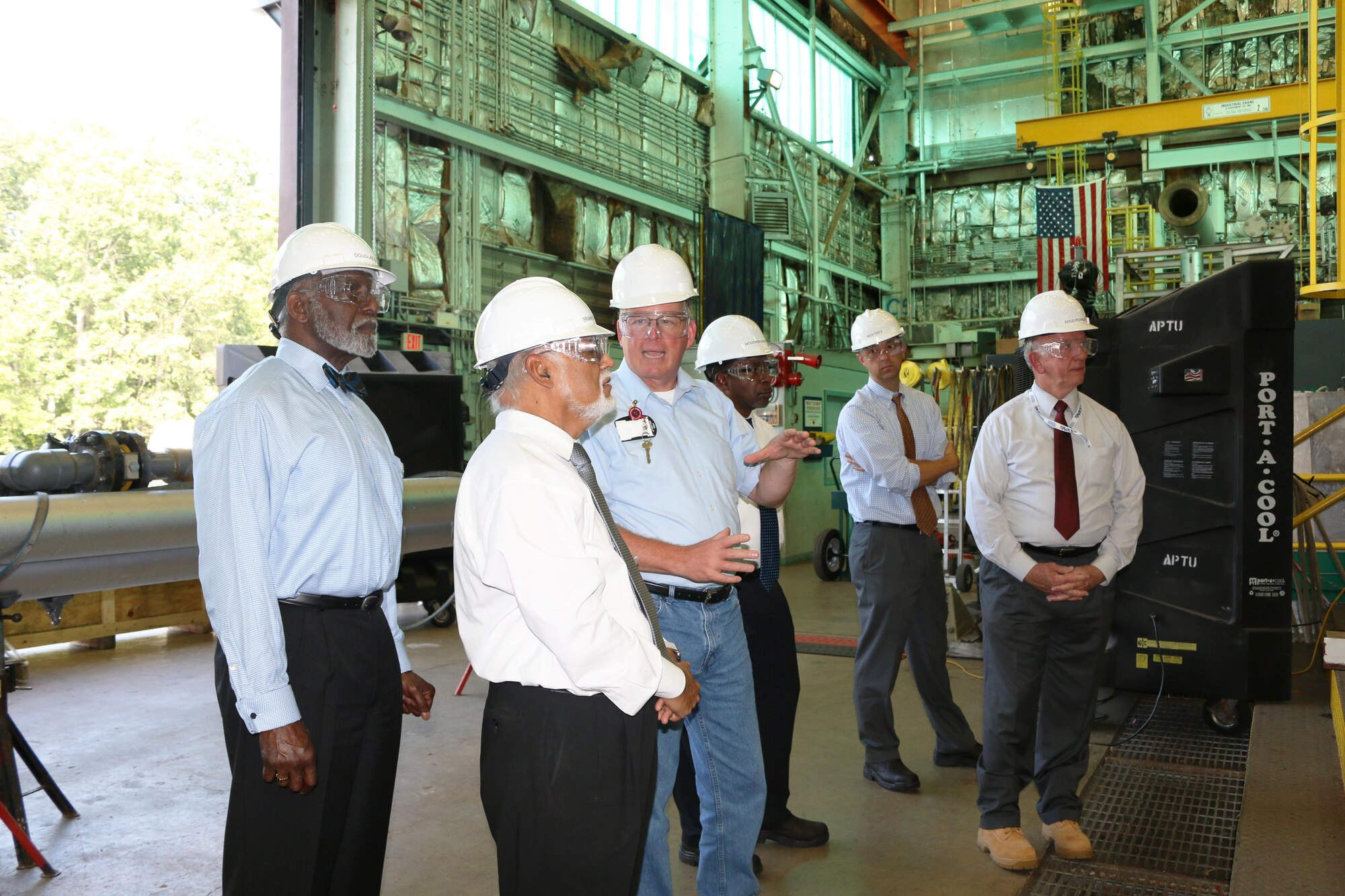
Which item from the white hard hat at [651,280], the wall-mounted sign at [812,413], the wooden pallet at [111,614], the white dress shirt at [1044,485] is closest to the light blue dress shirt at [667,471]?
the white hard hat at [651,280]

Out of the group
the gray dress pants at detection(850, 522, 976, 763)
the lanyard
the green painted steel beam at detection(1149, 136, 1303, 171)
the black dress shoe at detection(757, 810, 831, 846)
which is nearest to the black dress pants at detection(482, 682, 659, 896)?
the black dress shoe at detection(757, 810, 831, 846)

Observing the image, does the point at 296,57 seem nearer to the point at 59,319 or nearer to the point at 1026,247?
the point at 59,319

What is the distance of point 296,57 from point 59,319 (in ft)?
33.6

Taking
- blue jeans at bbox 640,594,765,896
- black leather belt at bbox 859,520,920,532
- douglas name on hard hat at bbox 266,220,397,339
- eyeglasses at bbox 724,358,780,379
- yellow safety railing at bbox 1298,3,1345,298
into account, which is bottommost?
→ blue jeans at bbox 640,594,765,896

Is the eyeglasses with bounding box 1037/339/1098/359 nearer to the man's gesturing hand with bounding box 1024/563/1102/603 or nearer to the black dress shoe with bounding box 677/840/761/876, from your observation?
the man's gesturing hand with bounding box 1024/563/1102/603

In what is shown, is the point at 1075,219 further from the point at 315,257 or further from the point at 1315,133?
the point at 315,257

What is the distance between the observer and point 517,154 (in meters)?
10.8

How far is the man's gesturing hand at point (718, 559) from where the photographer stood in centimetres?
234

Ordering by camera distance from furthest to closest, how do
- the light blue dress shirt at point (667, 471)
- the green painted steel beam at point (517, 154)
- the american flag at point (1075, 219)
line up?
1. the american flag at point (1075, 219)
2. the green painted steel beam at point (517, 154)
3. the light blue dress shirt at point (667, 471)

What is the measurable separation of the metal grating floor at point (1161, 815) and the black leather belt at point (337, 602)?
2448 millimetres

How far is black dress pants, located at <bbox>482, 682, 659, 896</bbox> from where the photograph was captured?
6.19 ft

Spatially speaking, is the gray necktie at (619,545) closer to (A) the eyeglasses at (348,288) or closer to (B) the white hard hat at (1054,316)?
(A) the eyeglasses at (348,288)

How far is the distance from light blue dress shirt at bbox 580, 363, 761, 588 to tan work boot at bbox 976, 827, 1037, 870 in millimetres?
1696

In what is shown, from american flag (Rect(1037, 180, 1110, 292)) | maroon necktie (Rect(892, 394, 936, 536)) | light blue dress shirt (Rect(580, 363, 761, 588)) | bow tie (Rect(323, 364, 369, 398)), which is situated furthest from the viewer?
american flag (Rect(1037, 180, 1110, 292))
